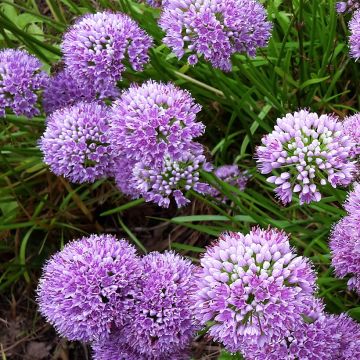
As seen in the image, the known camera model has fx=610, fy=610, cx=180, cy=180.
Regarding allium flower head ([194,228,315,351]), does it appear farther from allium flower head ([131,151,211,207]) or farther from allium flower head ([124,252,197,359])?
allium flower head ([131,151,211,207])

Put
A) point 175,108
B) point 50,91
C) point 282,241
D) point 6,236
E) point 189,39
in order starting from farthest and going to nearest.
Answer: point 6,236
point 50,91
point 189,39
point 175,108
point 282,241

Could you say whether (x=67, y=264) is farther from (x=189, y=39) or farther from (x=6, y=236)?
(x=6, y=236)

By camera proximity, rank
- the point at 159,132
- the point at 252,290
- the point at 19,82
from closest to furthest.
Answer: the point at 252,290 → the point at 159,132 → the point at 19,82

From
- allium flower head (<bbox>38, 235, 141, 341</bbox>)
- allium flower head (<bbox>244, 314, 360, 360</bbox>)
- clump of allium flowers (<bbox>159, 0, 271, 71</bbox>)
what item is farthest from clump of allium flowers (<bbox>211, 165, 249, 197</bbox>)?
allium flower head (<bbox>244, 314, 360, 360</bbox>)

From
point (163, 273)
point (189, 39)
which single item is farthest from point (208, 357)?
point (189, 39)

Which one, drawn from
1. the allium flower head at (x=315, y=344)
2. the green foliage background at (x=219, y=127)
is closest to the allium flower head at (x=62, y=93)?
the green foliage background at (x=219, y=127)

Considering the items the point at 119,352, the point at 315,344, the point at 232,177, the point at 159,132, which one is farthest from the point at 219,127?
the point at 315,344

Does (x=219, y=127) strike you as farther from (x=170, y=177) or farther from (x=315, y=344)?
(x=315, y=344)
